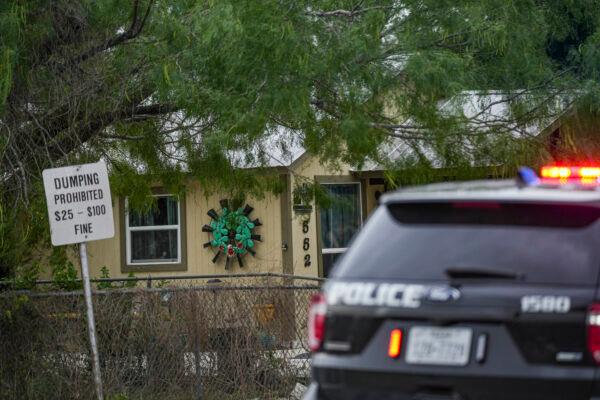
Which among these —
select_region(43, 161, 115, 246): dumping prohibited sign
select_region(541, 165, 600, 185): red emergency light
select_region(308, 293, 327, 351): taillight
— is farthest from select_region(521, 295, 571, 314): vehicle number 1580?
select_region(43, 161, 115, 246): dumping prohibited sign

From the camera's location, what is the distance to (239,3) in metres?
10.4

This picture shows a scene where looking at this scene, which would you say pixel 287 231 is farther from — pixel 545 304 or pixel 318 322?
pixel 545 304

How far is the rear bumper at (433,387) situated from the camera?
5406mm

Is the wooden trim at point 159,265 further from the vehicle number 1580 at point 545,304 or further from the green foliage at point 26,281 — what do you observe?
the vehicle number 1580 at point 545,304

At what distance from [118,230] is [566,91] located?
11114 millimetres

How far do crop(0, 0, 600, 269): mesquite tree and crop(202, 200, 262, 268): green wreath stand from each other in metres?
7.43

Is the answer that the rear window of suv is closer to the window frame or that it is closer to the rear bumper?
the rear bumper

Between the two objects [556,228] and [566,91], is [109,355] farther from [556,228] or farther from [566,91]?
[556,228]

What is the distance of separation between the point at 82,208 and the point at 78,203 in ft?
0.20

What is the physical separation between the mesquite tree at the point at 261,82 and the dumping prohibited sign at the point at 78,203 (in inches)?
20.3

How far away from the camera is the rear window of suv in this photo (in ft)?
18.0

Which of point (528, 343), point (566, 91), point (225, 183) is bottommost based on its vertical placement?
point (528, 343)

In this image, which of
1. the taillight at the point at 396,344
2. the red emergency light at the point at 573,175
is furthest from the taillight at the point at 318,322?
Answer: the red emergency light at the point at 573,175

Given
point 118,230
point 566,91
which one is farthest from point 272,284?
point 118,230
